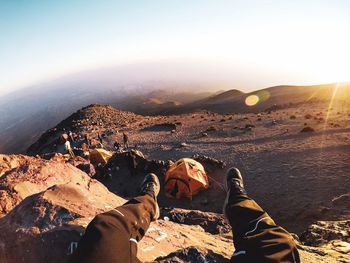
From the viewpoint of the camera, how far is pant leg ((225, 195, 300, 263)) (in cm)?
301

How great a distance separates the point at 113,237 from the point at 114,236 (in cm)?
3

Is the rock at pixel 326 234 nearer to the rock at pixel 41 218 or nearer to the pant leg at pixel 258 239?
the pant leg at pixel 258 239

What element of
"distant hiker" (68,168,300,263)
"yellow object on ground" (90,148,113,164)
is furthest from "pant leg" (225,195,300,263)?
"yellow object on ground" (90,148,113,164)

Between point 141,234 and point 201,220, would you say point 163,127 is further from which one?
point 141,234

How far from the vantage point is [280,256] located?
298cm

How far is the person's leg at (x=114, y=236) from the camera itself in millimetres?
3088

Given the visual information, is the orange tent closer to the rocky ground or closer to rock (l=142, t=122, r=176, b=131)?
the rocky ground

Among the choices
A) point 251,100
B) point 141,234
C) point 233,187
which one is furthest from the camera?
point 251,100

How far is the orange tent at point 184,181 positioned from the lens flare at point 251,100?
48758mm

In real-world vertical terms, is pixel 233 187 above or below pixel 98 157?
above

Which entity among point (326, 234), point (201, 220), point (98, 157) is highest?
point (326, 234)

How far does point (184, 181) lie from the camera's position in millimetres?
14039

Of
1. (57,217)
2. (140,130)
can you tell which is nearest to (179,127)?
(140,130)

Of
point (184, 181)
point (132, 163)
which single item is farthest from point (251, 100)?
point (184, 181)
